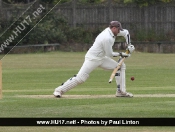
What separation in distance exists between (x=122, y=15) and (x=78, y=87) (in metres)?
20.8

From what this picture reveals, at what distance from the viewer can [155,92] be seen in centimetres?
1752

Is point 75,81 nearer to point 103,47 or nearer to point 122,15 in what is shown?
point 103,47

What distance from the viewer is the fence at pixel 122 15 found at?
41.9 m

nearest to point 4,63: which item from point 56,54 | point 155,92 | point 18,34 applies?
point 56,54

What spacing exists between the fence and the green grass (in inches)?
127

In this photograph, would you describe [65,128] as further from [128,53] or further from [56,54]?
[56,54]

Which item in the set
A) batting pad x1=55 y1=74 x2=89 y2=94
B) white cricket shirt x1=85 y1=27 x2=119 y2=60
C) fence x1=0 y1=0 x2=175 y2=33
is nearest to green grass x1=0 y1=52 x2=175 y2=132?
batting pad x1=55 y1=74 x2=89 y2=94

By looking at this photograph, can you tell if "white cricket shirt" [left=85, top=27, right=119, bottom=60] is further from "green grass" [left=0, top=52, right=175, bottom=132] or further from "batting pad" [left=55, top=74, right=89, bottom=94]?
"green grass" [left=0, top=52, right=175, bottom=132]

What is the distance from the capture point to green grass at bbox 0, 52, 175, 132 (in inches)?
506

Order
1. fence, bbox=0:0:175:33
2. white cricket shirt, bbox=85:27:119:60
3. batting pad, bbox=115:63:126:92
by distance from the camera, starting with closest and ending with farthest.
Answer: white cricket shirt, bbox=85:27:119:60 < batting pad, bbox=115:63:126:92 < fence, bbox=0:0:175:33

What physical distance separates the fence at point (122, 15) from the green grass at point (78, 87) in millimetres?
3223

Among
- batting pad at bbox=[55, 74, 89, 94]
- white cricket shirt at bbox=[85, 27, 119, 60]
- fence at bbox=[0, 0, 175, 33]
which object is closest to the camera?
white cricket shirt at bbox=[85, 27, 119, 60]

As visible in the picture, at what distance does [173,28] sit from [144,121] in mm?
32657

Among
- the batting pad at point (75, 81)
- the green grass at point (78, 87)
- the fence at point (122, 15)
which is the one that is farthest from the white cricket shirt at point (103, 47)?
the fence at point (122, 15)
